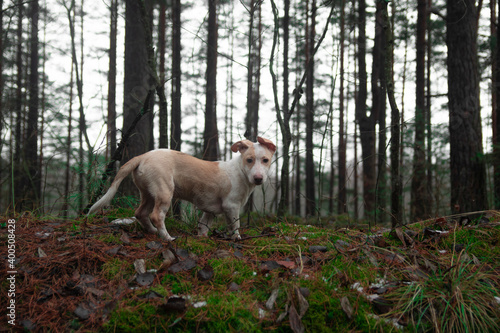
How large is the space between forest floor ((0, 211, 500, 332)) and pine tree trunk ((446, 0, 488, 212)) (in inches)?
137

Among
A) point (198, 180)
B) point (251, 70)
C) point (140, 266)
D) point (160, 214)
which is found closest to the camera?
point (140, 266)

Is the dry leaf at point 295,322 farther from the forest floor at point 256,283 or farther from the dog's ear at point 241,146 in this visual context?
the dog's ear at point 241,146

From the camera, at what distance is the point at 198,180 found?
445 centimetres

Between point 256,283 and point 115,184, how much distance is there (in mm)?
2082

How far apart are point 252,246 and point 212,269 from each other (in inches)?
30.8

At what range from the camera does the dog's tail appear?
3.43 m

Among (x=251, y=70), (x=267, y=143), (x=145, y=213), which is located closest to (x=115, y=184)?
(x=145, y=213)

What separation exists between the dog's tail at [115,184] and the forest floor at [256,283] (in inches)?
14.2

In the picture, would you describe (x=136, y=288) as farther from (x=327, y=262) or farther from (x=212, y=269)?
(x=327, y=262)

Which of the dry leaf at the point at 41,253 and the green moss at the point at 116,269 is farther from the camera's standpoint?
the dry leaf at the point at 41,253

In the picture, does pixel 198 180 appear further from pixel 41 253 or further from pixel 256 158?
pixel 41 253

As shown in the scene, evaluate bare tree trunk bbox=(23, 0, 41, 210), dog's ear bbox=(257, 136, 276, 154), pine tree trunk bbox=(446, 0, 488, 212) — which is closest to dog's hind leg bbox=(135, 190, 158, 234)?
dog's ear bbox=(257, 136, 276, 154)

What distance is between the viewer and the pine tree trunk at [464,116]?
249 inches

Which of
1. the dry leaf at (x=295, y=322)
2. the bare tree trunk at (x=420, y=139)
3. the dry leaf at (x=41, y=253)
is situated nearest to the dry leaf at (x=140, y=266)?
the dry leaf at (x=41, y=253)
